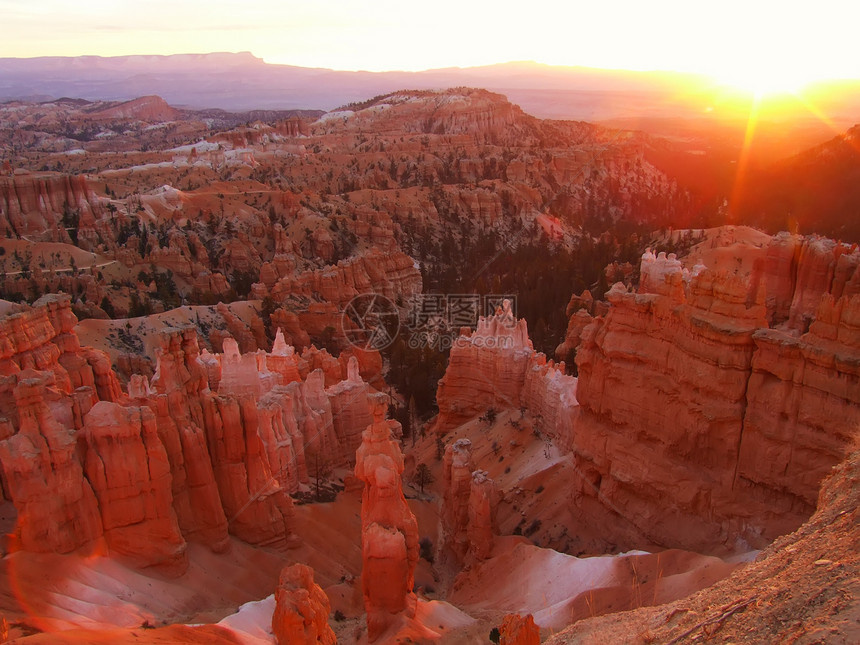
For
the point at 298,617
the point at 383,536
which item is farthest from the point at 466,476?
the point at 298,617

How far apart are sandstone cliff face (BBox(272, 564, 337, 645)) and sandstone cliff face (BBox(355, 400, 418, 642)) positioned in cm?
162

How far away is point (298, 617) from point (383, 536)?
8.28 feet

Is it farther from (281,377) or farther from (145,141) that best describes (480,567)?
(145,141)

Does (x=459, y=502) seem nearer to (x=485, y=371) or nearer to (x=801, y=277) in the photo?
(x=485, y=371)

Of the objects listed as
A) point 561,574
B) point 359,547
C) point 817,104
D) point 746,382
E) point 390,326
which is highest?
point 817,104

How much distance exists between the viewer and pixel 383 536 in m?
11.2

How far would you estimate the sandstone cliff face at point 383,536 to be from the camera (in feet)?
36.4

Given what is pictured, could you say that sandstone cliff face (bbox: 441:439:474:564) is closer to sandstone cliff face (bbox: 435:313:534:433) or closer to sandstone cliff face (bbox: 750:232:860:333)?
sandstone cliff face (bbox: 435:313:534:433)

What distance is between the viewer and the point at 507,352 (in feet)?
76.7

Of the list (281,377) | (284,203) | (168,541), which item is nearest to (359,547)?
(168,541)

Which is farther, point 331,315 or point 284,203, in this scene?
point 284,203

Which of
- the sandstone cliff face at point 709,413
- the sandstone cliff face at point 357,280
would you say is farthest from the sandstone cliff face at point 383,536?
the sandstone cliff face at point 357,280

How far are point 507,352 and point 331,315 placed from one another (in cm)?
2031

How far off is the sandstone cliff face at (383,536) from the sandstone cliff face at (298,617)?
1624 millimetres
